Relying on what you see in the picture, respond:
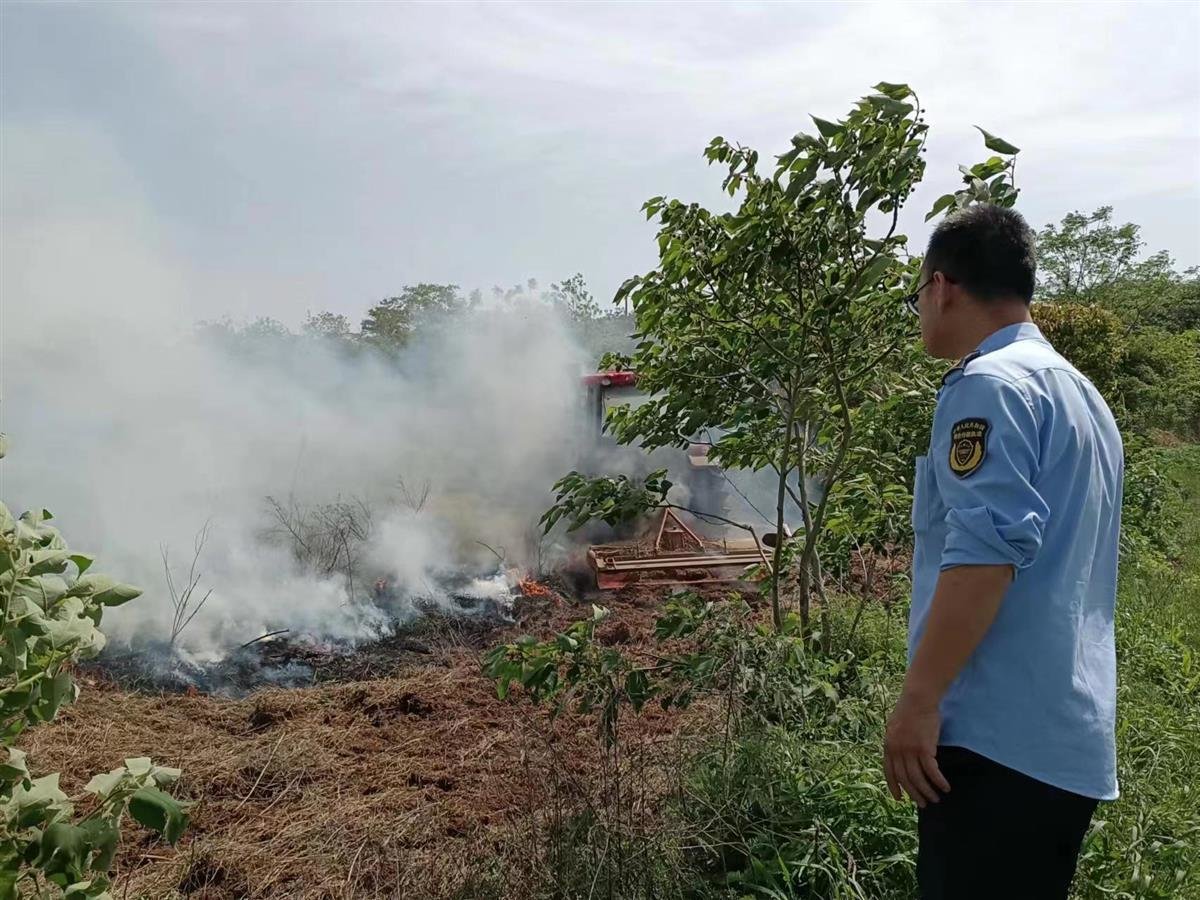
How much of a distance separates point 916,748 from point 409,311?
32801mm

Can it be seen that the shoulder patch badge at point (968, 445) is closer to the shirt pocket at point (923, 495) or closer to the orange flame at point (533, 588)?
the shirt pocket at point (923, 495)

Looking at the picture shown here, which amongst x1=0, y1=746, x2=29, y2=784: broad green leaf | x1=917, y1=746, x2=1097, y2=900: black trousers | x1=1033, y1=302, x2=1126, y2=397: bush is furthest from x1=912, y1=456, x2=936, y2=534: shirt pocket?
x1=1033, y1=302, x2=1126, y2=397: bush

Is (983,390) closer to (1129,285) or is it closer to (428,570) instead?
(428,570)

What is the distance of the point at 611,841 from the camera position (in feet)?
9.33

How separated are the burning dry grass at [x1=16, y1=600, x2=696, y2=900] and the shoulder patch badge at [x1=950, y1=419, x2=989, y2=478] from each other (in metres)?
1.85

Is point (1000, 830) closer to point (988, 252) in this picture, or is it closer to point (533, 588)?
point (988, 252)

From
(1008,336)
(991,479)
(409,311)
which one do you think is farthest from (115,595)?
(409,311)

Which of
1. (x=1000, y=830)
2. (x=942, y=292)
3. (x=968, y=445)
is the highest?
(x=942, y=292)

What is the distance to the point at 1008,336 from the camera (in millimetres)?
1921

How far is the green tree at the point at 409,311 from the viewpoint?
2845 centimetres

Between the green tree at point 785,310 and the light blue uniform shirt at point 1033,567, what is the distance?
1028 millimetres

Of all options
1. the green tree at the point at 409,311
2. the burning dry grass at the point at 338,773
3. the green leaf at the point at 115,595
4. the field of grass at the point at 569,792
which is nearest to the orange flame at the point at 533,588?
the burning dry grass at the point at 338,773

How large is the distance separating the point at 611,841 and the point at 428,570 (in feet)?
21.3

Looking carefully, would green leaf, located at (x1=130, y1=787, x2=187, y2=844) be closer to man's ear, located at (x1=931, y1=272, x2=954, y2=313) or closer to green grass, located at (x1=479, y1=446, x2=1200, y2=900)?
green grass, located at (x1=479, y1=446, x2=1200, y2=900)
